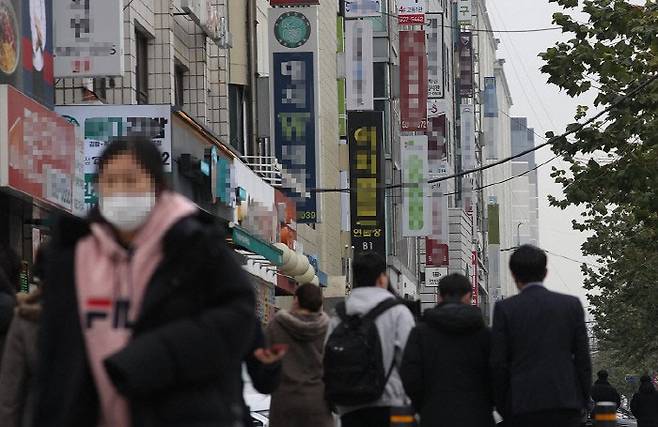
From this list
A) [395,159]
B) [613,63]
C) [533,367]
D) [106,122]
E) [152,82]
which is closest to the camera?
[533,367]

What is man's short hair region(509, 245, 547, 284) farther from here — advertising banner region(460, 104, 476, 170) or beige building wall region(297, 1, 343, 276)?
advertising banner region(460, 104, 476, 170)

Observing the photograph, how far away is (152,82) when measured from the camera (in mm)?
26469

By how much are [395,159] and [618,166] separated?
3957 cm

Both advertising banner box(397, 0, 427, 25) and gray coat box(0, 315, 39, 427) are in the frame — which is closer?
gray coat box(0, 315, 39, 427)

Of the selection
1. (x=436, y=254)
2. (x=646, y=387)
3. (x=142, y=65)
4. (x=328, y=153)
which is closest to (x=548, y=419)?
(x=142, y=65)

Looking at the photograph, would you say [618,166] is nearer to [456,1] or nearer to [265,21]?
[265,21]

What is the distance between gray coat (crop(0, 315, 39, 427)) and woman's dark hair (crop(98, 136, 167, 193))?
A: 3.26m

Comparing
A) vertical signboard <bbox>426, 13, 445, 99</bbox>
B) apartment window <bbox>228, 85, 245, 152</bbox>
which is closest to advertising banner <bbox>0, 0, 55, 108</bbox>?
apartment window <bbox>228, 85, 245, 152</bbox>

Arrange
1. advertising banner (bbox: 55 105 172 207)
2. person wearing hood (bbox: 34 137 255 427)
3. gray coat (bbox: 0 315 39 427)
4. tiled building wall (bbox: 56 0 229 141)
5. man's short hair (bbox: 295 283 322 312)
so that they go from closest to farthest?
1. person wearing hood (bbox: 34 137 255 427)
2. gray coat (bbox: 0 315 39 427)
3. man's short hair (bbox: 295 283 322 312)
4. advertising banner (bbox: 55 105 172 207)
5. tiled building wall (bbox: 56 0 229 141)

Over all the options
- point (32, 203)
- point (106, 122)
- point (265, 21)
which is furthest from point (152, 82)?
point (265, 21)

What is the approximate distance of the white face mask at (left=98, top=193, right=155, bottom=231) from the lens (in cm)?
426

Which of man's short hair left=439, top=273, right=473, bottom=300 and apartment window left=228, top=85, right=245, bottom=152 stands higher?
apartment window left=228, top=85, right=245, bottom=152

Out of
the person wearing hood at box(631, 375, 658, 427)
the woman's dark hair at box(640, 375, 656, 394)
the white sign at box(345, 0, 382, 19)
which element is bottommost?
the person wearing hood at box(631, 375, 658, 427)

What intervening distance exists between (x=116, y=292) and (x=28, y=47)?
598 inches
